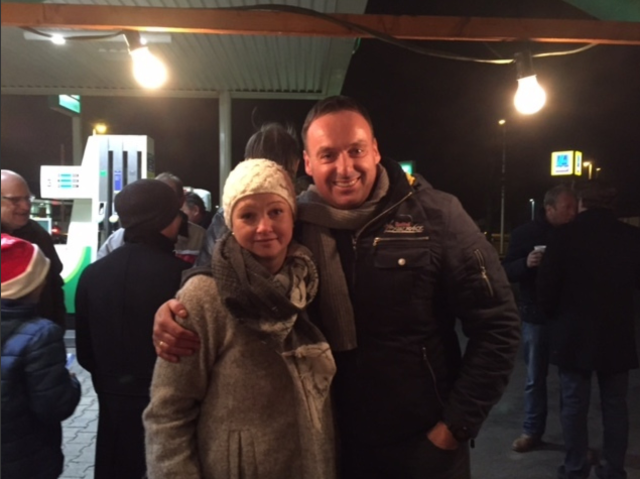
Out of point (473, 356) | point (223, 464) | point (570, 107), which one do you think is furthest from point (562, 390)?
point (570, 107)

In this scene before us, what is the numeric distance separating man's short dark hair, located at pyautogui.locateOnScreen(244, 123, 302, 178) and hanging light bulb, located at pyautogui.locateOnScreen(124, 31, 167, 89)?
114 cm

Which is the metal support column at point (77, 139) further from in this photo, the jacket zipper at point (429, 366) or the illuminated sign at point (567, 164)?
the illuminated sign at point (567, 164)

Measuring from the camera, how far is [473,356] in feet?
6.61

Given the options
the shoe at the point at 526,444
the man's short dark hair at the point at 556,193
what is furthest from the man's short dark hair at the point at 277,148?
the shoe at the point at 526,444

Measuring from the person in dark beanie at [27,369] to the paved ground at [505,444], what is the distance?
2.16 meters

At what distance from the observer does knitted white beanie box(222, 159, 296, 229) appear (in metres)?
1.81

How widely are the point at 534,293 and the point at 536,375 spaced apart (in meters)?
0.67

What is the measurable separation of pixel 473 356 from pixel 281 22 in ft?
6.48

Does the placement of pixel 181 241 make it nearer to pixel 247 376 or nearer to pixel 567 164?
pixel 247 376

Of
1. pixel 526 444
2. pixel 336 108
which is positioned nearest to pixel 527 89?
pixel 336 108

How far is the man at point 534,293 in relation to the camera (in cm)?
448

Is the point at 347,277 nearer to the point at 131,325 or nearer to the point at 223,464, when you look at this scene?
the point at 223,464

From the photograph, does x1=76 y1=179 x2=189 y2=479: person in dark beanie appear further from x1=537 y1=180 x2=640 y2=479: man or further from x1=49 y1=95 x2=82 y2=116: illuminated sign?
x1=49 y1=95 x2=82 y2=116: illuminated sign

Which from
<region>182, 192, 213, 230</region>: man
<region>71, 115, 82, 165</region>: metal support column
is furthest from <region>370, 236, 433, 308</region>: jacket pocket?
<region>71, 115, 82, 165</region>: metal support column
